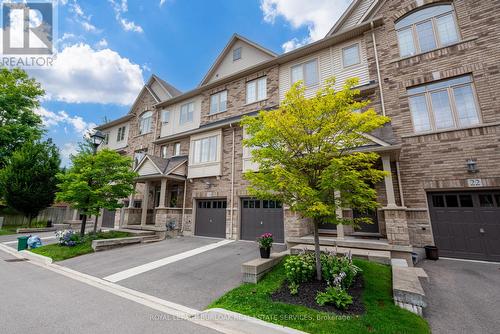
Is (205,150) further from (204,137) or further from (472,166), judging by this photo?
(472,166)

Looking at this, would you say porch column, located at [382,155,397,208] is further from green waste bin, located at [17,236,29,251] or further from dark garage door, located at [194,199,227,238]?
green waste bin, located at [17,236,29,251]

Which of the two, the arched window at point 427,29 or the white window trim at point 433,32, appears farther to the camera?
the arched window at point 427,29

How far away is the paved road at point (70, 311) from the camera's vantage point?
388cm

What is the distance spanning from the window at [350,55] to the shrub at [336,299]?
1090cm

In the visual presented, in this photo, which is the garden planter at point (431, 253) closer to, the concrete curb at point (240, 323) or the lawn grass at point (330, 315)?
the lawn grass at point (330, 315)

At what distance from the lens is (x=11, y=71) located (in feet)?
69.3

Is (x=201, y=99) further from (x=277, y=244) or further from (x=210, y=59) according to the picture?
(x=277, y=244)

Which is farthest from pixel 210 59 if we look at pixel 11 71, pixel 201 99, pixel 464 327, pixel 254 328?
pixel 11 71

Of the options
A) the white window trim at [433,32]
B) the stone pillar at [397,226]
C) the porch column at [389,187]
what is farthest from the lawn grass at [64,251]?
the white window trim at [433,32]

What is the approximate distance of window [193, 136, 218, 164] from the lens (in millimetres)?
14420

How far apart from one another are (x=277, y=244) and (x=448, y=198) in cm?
742

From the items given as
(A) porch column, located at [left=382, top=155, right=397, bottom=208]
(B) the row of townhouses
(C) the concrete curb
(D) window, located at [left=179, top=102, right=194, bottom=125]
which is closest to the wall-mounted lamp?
(B) the row of townhouses

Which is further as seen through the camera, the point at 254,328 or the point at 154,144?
the point at 154,144

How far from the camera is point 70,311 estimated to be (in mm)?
4543
